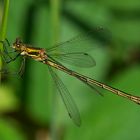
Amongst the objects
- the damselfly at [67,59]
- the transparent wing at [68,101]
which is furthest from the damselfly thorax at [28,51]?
the transparent wing at [68,101]

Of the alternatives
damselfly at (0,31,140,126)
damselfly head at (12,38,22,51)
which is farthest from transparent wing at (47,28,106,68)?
damselfly head at (12,38,22,51)

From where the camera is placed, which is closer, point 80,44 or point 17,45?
point 17,45

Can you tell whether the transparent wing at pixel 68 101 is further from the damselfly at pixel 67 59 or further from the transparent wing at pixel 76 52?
the transparent wing at pixel 76 52

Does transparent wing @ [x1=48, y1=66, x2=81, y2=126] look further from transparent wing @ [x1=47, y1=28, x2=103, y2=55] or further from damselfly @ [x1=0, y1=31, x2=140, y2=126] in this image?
transparent wing @ [x1=47, y1=28, x2=103, y2=55]

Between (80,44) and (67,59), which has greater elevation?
(80,44)

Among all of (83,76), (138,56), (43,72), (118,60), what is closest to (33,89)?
(43,72)

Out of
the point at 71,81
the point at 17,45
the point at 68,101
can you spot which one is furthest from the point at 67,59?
the point at 17,45

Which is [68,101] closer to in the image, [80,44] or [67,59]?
[67,59]
